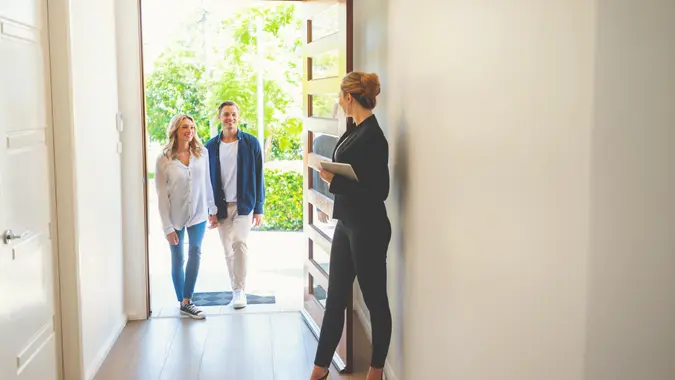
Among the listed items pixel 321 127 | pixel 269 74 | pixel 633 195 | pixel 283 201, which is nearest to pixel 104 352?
pixel 321 127

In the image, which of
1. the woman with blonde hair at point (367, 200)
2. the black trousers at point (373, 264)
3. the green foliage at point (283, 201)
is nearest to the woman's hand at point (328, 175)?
the woman with blonde hair at point (367, 200)

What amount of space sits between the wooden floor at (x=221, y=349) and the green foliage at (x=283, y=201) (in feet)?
12.8

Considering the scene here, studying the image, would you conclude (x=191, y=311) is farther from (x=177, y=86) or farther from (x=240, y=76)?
(x=177, y=86)

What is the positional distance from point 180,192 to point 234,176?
0.40 meters

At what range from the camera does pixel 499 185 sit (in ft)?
6.26

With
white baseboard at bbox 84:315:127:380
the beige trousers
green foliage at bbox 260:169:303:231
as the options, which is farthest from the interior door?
green foliage at bbox 260:169:303:231

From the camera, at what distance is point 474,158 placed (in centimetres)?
212

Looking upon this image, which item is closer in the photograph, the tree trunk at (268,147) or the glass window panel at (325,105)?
the glass window panel at (325,105)

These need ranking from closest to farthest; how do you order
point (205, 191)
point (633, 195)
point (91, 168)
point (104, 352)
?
1. point (633, 195)
2. point (91, 168)
3. point (104, 352)
4. point (205, 191)

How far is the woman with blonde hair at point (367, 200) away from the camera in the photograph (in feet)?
10.0

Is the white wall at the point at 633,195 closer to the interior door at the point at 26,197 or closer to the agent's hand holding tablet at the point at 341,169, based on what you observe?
the agent's hand holding tablet at the point at 341,169

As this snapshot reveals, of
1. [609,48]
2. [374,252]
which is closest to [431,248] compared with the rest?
[374,252]

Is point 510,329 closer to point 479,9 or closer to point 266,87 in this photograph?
point 479,9

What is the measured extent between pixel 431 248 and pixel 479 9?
984mm
